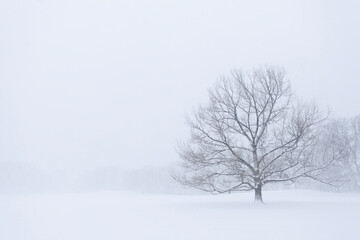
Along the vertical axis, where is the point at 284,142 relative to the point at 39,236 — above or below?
→ above

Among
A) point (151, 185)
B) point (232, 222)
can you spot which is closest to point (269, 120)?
point (232, 222)

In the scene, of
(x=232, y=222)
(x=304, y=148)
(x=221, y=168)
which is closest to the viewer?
(x=232, y=222)

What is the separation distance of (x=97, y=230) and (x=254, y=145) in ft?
40.7

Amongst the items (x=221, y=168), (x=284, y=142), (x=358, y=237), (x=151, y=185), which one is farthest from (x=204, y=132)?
(x=151, y=185)

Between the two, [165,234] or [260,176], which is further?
[260,176]

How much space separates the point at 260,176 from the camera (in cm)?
1842

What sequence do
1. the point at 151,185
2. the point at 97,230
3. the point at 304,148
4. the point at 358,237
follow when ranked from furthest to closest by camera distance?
the point at 151,185 → the point at 304,148 → the point at 97,230 → the point at 358,237

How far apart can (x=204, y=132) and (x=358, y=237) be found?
482 inches

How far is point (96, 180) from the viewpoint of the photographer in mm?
133500

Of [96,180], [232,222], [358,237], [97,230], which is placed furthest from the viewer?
[96,180]

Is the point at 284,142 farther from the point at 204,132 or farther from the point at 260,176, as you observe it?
the point at 204,132

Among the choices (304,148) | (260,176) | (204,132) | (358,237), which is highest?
(204,132)

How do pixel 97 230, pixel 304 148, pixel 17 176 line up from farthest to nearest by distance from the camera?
pixel 17 176 < pixel 304 148 < pixel 97 230

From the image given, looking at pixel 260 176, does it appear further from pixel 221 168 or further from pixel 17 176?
pixel 17 176
